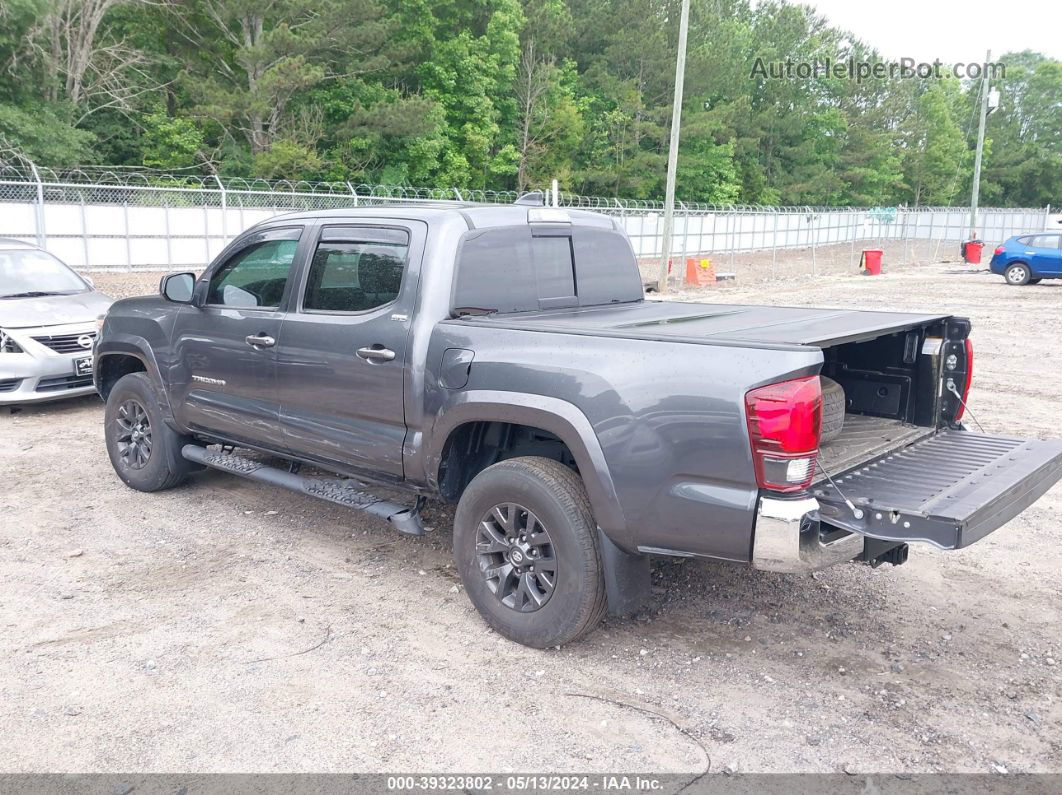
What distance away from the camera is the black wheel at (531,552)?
12.6 feet

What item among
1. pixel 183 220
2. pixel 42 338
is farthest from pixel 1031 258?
pixel 42 338

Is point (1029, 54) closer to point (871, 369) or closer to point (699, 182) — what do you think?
point (699, 182)

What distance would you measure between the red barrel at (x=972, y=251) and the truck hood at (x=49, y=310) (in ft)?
107

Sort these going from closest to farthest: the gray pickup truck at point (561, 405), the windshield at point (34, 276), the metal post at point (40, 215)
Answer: the gray pickup truck at point (561, 405), the windshield at point (34, 276), the metal post at point (40, 215)

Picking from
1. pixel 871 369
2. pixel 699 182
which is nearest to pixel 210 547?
Result: pixel 871 369

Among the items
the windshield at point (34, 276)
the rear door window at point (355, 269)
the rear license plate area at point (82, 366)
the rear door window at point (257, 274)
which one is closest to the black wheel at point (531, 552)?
the rear door window at point (355, 269)

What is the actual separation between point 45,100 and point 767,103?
50019 millimetres

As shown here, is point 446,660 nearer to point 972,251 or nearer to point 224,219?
point 224,219

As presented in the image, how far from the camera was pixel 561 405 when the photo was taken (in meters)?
3.84

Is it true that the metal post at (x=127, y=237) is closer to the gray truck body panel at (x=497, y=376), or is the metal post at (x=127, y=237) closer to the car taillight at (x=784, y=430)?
the gray truck body panel at (x=497, y=376)

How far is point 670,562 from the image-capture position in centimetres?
512

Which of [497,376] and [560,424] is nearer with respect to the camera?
[560,424]

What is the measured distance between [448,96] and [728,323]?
4097 cm

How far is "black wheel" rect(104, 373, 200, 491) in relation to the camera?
20.0 feet
